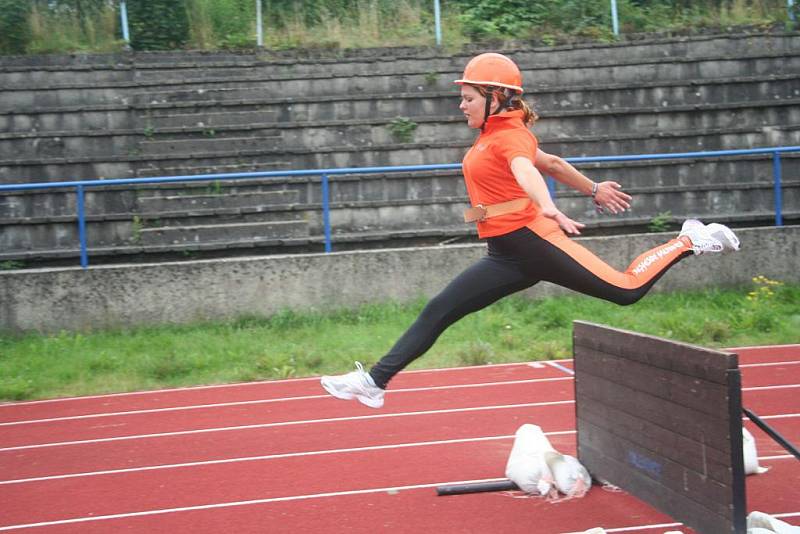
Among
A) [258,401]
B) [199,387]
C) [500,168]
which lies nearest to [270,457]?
[258,401]

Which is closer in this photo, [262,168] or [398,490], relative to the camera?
[398,490]

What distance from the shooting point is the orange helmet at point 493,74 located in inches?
194

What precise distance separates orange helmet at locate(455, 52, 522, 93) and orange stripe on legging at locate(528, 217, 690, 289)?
727 millimetres

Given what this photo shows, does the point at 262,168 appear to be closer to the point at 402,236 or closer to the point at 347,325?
the point at 402,236

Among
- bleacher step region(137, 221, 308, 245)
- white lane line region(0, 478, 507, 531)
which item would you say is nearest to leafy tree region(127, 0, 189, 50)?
bleacher step region(137, 221, 308, 245)

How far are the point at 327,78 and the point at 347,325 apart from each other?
5.68 metres

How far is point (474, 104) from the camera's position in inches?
194

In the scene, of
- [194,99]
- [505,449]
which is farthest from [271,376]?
[194,99]

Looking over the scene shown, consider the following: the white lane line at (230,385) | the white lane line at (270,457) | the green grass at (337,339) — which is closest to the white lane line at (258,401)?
the white lane line at (230,385)

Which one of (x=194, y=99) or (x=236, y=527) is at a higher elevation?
(x=194, y=99)

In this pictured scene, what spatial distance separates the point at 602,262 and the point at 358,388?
1.52 m

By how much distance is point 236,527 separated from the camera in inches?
196

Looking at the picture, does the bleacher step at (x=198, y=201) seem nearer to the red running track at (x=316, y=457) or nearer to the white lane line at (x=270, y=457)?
the red running track at (x=316, y=457)

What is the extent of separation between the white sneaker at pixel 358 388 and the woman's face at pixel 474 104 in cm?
154
